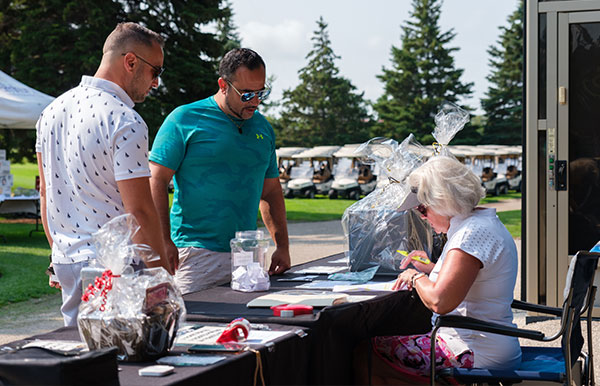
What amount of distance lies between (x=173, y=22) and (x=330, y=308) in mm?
20639

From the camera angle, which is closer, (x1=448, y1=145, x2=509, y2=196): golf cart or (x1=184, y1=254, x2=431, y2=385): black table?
(x1=184, y1=254, x2=431, y2=385): black table

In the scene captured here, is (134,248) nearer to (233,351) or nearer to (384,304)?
(233,351)

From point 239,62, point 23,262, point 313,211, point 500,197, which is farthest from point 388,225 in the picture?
point 500,197

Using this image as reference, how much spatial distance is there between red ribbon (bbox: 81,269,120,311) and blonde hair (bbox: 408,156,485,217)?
1.51 m

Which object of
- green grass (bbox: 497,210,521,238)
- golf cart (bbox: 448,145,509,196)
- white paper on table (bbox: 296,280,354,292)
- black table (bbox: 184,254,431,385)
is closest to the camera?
black table (bbox: 184,254,431,385)

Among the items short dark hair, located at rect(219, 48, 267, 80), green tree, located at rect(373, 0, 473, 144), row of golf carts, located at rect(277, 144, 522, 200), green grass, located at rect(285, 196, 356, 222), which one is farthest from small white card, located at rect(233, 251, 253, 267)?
green tree, located at rect(373, 0, 473, 144)

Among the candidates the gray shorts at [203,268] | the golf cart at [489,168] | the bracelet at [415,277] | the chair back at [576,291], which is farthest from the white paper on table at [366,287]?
the golf cart at [489,168]

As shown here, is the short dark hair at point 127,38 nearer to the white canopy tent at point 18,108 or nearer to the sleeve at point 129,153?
the sleeve at point 129,153

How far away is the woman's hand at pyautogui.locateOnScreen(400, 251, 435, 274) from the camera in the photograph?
11.5 feet

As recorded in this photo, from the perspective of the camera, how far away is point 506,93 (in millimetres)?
63125

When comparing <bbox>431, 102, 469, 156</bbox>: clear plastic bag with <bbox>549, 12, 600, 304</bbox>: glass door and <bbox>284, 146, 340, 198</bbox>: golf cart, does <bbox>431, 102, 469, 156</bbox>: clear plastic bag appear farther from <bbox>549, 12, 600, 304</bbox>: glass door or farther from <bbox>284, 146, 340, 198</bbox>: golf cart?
<bbox>284, 146, 340, 198</bbox>: golf cart

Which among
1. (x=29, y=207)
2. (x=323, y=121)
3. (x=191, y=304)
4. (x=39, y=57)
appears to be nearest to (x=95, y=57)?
(x=39, y=57)

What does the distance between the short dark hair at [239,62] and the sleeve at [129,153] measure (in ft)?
3.59

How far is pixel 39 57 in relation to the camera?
22.1m
